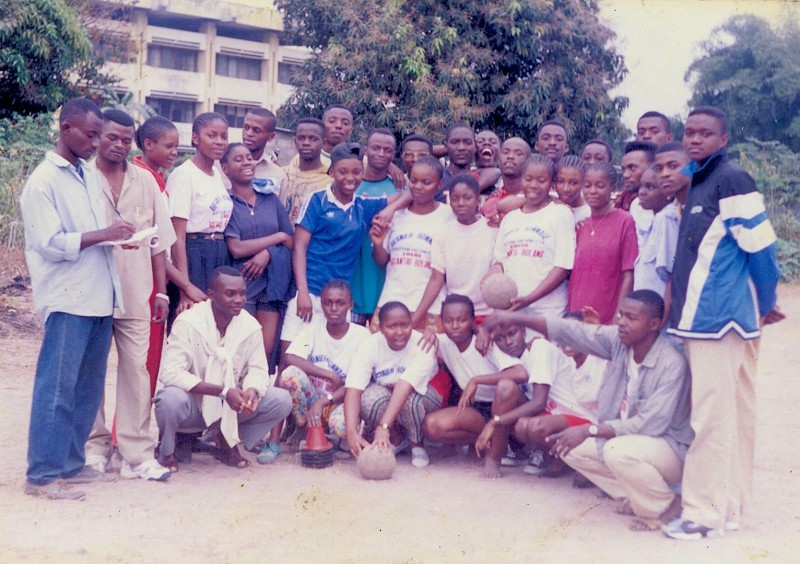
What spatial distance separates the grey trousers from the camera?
5211mm

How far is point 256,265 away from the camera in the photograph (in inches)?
228

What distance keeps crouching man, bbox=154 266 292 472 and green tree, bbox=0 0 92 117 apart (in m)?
12.5

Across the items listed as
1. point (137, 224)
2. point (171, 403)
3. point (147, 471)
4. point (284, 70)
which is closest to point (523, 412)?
point (171, 403)

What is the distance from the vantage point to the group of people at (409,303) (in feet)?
14.6

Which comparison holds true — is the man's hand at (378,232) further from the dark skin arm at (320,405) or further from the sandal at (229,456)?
the sandal at (229,456)

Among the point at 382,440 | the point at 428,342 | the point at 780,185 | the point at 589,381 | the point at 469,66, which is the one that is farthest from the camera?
the point at 780,185

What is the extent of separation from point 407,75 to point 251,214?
33.6ft

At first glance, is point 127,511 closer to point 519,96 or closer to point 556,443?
point 556,443

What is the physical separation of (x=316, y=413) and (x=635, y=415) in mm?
1985

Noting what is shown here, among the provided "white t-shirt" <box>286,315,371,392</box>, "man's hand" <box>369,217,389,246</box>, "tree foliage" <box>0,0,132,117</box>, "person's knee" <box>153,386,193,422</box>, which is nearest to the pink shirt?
"man's hand" <box>369,217,389,246</box>

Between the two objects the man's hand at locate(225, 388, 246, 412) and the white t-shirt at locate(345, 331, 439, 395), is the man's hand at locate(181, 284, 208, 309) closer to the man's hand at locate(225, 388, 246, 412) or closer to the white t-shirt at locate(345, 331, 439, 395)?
the man's hand at locate(225, 388, 246, 412)

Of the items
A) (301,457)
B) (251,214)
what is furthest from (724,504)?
(251,214)

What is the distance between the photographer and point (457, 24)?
15875 mm

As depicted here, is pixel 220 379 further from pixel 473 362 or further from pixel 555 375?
pixel 555 375
